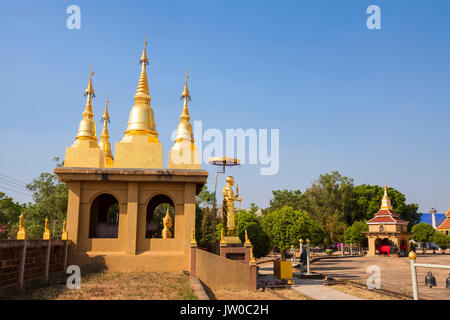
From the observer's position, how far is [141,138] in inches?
765

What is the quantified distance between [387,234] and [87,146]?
4230 cm

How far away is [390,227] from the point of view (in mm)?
50094

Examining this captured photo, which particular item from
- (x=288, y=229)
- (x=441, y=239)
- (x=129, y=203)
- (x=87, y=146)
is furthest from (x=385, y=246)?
(x=87, y=146)

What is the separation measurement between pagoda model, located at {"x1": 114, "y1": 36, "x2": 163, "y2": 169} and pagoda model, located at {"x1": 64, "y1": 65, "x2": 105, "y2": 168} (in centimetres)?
101

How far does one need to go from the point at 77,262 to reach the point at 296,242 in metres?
20.5

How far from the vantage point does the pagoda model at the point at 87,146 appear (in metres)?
18.4

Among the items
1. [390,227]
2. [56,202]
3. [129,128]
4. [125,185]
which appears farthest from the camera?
[390,227]

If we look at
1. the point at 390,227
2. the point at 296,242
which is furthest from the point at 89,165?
the point at 390,227

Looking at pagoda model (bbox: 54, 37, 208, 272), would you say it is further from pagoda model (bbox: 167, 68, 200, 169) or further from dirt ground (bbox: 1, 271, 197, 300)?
dirt ground (bbox: 1, 271, 197, 300)

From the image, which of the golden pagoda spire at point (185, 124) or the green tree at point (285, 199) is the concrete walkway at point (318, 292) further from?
the green tree at point (285, 199)

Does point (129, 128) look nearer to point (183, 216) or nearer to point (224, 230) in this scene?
point (183, 216)

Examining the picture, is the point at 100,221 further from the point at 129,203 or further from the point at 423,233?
the point at 423,233

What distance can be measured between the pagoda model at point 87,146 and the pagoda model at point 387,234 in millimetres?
41570

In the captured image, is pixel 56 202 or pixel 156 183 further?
pixel 56 202
